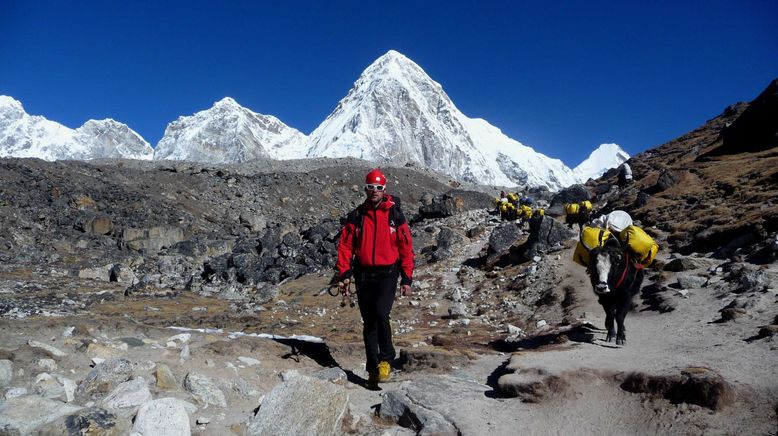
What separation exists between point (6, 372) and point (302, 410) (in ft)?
8.24

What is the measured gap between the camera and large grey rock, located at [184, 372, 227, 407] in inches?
179

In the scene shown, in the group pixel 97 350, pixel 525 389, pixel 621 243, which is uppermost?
pixel 621 243

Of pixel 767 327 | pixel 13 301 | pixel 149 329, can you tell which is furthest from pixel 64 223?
pixel 767 327

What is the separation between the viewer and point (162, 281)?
62.5 feet

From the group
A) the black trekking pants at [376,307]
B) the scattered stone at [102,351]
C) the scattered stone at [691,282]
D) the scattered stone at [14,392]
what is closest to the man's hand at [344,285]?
the black trekking pants at [376,307]

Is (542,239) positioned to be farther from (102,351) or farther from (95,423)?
(95,423)

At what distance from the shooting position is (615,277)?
7.23 metres

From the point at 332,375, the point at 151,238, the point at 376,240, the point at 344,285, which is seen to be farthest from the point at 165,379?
the point at 151,238

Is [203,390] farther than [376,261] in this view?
No

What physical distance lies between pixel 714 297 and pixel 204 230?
26.5 meters

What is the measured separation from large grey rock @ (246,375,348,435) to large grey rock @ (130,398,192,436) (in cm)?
Result: 56

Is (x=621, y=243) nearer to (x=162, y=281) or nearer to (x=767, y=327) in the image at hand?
(x=767, y=327)

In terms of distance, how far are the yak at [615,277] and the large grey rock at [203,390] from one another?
518cm

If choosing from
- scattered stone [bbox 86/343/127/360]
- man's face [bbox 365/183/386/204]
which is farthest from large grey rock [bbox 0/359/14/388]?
man's face [bbox 365/183/386/204]
